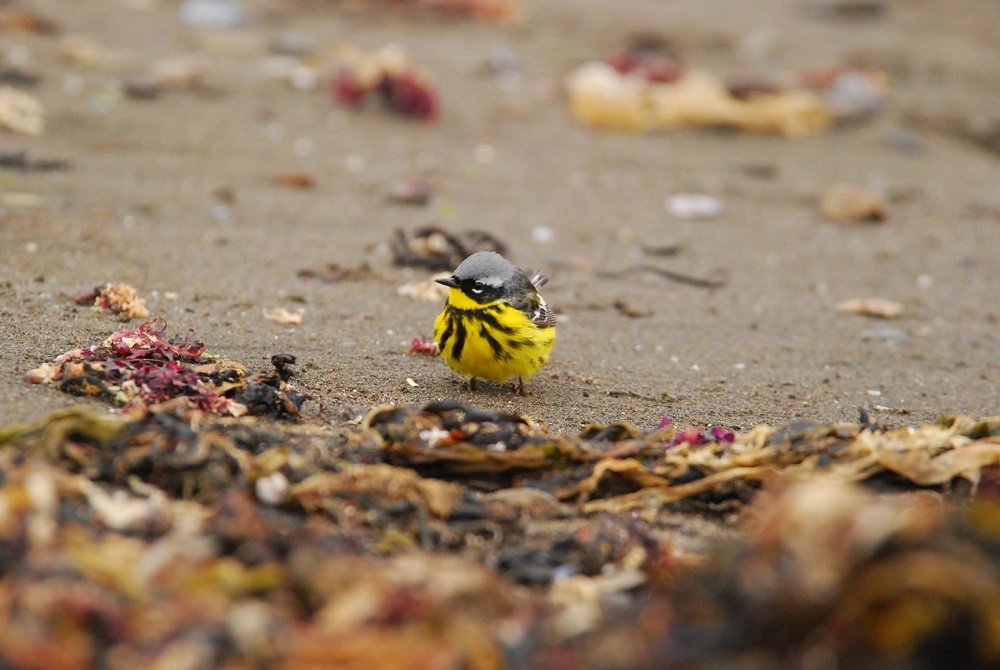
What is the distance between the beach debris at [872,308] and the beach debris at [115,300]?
15.4 ft

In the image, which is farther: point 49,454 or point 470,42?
point 470,42

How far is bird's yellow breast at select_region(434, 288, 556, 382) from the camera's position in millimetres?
5590

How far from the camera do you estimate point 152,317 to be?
6031 millimetres

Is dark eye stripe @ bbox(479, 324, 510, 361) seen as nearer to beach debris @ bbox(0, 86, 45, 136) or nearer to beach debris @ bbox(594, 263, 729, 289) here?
beach debris @ bbox(594, 263, 729, 289)

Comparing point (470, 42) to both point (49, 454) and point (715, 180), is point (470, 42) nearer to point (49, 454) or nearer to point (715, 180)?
point (715, 180)

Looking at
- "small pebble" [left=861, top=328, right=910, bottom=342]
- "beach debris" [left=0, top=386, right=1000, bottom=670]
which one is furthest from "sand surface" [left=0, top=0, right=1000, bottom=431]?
"beach debris" [left=0, top=386, right=1000, bottom=670]

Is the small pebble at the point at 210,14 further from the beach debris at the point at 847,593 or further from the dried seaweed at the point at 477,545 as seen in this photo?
the beach debris at the point at 847,593

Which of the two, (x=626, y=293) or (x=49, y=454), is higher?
(x=49, y=454)

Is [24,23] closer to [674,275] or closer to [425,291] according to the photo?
[425,291]

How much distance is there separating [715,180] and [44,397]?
716 centimetres

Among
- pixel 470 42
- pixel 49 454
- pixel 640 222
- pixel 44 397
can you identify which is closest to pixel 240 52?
pixel 470 42

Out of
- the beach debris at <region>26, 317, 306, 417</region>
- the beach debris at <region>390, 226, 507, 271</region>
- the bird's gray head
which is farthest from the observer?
the beach debris at <region>390, 226, 507, 271</region>

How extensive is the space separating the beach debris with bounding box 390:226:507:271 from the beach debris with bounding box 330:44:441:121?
303cm

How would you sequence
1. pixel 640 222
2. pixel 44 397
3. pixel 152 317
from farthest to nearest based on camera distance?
pixel 640 222, pixel 152 317, pixel 44 397
